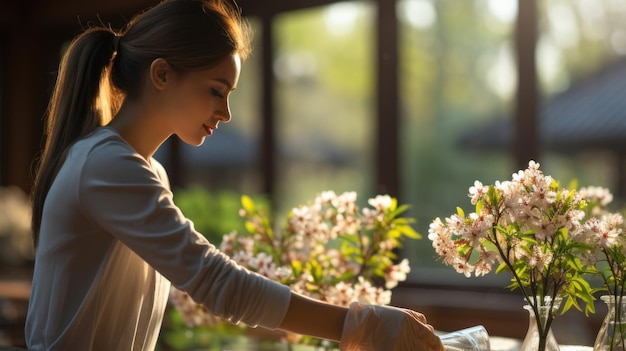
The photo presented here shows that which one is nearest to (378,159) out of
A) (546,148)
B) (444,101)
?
(444,101)

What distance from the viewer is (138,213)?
1107 millimetres

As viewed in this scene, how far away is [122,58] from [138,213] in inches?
12.2

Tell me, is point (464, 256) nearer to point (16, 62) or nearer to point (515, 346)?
point (515, 346)

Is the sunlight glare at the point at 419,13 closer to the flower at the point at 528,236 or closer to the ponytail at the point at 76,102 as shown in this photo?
the ponytail at the point at 76,102

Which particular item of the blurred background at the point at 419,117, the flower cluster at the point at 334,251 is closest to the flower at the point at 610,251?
the flower cluster at the point at 334,251

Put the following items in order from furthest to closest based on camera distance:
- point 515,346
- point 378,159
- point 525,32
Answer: point 378,159 → point 525,32 → point 515,346

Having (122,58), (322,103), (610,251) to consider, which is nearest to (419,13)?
(322,103)

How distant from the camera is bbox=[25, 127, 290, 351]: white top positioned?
1.09 m

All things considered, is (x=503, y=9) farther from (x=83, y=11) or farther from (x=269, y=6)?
(x=83, y=11)

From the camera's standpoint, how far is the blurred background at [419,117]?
361 cm

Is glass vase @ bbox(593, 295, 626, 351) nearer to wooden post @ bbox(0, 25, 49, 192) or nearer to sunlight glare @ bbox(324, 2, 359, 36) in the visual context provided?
sunlight glare @ bbox(324, 2, 359, 36)

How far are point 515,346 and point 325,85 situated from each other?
9.29 ft

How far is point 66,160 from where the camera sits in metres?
1.20

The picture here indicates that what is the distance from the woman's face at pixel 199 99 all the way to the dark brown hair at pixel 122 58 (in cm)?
1
